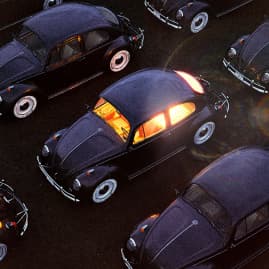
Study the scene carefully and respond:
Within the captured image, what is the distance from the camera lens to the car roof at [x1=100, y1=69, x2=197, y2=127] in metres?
8.79

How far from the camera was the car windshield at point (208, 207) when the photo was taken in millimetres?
7512

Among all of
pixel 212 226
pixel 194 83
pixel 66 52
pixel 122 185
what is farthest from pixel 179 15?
pixel 212 226

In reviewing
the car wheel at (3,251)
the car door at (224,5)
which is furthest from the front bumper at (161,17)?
the car wheel at (3,251)

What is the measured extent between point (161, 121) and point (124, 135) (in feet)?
2.69

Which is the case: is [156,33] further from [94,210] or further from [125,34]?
[94,210]

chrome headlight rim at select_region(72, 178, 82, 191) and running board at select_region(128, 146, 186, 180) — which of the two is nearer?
chrome headlight rim at select_region(72, 178, 82, 191)

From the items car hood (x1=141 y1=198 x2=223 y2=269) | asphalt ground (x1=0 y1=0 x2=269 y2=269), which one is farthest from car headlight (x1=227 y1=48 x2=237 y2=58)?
car hood (x1=141 y1=198 x2=223 y2=269)

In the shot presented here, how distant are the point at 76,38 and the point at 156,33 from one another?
329 cm

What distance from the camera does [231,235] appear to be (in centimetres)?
746

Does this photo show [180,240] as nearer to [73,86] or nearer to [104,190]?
[104,190]

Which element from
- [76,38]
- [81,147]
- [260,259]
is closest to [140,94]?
[81,147]

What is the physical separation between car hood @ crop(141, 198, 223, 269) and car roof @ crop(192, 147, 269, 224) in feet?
1.63

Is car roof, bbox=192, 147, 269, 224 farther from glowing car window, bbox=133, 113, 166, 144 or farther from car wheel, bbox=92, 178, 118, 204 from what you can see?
car wheel, bbox=92, 178, 118, 204

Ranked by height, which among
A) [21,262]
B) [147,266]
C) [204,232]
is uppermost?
[204,232]
